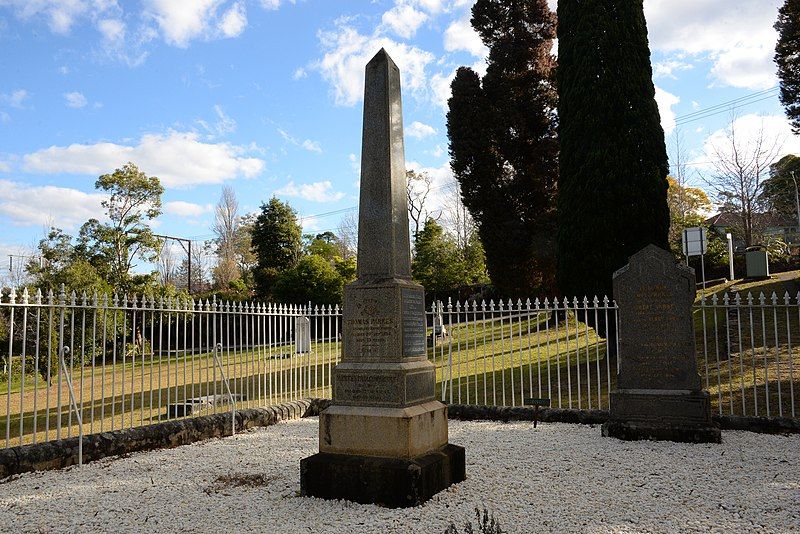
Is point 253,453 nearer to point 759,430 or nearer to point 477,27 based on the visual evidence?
point 759,430

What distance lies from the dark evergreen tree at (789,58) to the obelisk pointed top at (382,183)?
17.2 metres

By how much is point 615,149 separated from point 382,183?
337 inches

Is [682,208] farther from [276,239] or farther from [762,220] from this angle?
[276,239]

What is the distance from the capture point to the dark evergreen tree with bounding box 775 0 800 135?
55.3 feet

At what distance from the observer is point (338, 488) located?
15.7ft

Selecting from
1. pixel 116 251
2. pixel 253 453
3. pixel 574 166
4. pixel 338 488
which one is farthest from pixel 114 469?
pixel 116 251

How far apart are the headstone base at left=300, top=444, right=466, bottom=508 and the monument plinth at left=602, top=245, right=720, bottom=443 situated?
11.2 ft

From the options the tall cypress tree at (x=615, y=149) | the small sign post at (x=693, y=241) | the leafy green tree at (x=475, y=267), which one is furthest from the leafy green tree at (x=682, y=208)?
the tall cypress tree at (x=615, y=149)

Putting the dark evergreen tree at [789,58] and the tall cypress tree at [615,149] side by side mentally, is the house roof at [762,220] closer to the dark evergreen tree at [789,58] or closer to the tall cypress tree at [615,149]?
the dark evergreen tree at [789,58]

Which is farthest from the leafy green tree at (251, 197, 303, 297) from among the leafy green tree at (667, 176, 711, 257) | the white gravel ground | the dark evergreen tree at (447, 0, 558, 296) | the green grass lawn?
the white gravel ground

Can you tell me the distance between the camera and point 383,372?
495 cm

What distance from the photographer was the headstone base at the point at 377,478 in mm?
4566

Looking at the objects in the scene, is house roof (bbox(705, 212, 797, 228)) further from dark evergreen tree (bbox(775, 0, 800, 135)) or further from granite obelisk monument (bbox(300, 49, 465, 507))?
granite obelisk monument (bbox(300, 49, 465, 507))

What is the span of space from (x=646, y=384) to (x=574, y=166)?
6878 mm
